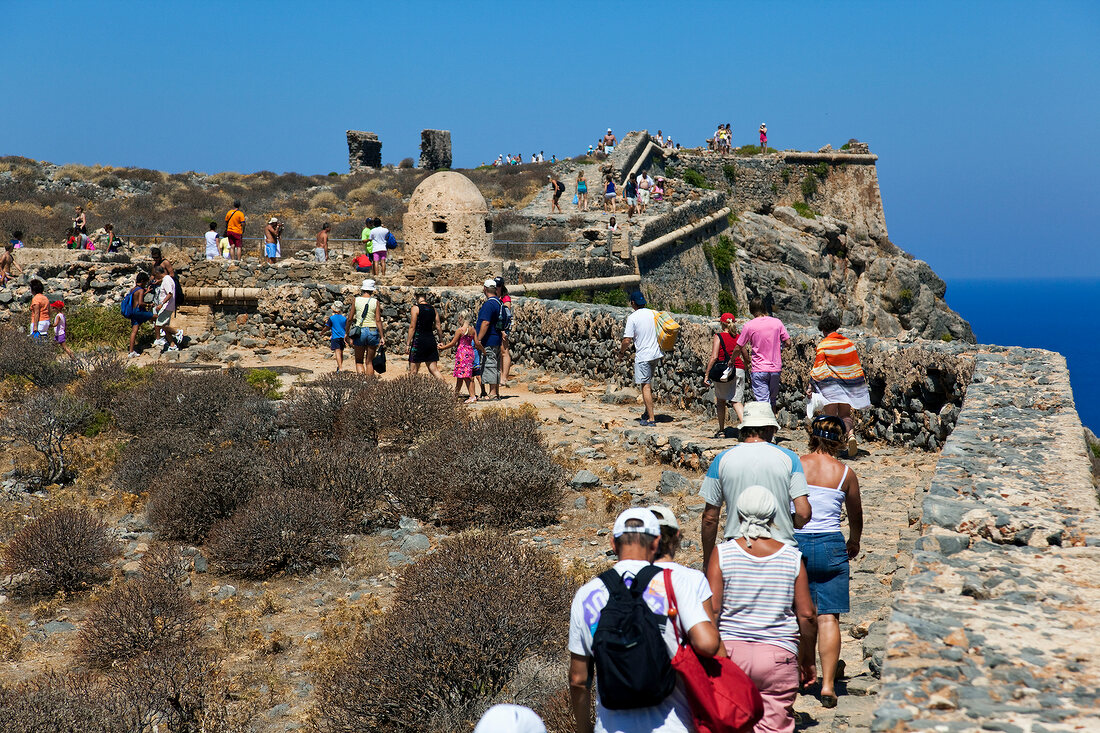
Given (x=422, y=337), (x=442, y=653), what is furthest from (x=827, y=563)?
(x=422, y=337)

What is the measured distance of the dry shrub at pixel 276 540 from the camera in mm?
7086

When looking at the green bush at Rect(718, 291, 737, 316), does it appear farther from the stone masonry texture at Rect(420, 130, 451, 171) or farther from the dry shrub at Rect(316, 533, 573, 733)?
the dry shrub at Rect(316, 533, 573, 733)

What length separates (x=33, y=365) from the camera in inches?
504

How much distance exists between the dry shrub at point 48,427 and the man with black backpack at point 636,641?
8698 mm

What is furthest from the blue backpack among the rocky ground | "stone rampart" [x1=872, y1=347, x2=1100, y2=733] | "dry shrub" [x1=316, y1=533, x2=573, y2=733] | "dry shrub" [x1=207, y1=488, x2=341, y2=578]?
"stone rampart" [x1=872, y1=347, x2=1100, y2=733]

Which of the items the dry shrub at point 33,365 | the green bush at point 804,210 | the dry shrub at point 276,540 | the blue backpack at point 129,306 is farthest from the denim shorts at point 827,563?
the green bush at point 804,210

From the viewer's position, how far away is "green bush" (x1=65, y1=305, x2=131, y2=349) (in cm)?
1516

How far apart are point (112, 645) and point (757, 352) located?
19.1 feet

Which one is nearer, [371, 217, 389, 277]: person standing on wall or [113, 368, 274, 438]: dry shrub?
[113, 368, 274, 438]: dry shrub

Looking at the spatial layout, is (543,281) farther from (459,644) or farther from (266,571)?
(459,644)

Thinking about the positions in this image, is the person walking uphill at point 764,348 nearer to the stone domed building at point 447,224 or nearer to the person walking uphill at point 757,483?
the person walking uphill at point 757,483

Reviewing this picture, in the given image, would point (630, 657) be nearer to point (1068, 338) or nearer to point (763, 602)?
point (763, 602)

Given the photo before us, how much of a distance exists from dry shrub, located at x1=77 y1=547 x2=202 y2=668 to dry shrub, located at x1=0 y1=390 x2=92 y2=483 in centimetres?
422

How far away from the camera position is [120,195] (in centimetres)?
3528
